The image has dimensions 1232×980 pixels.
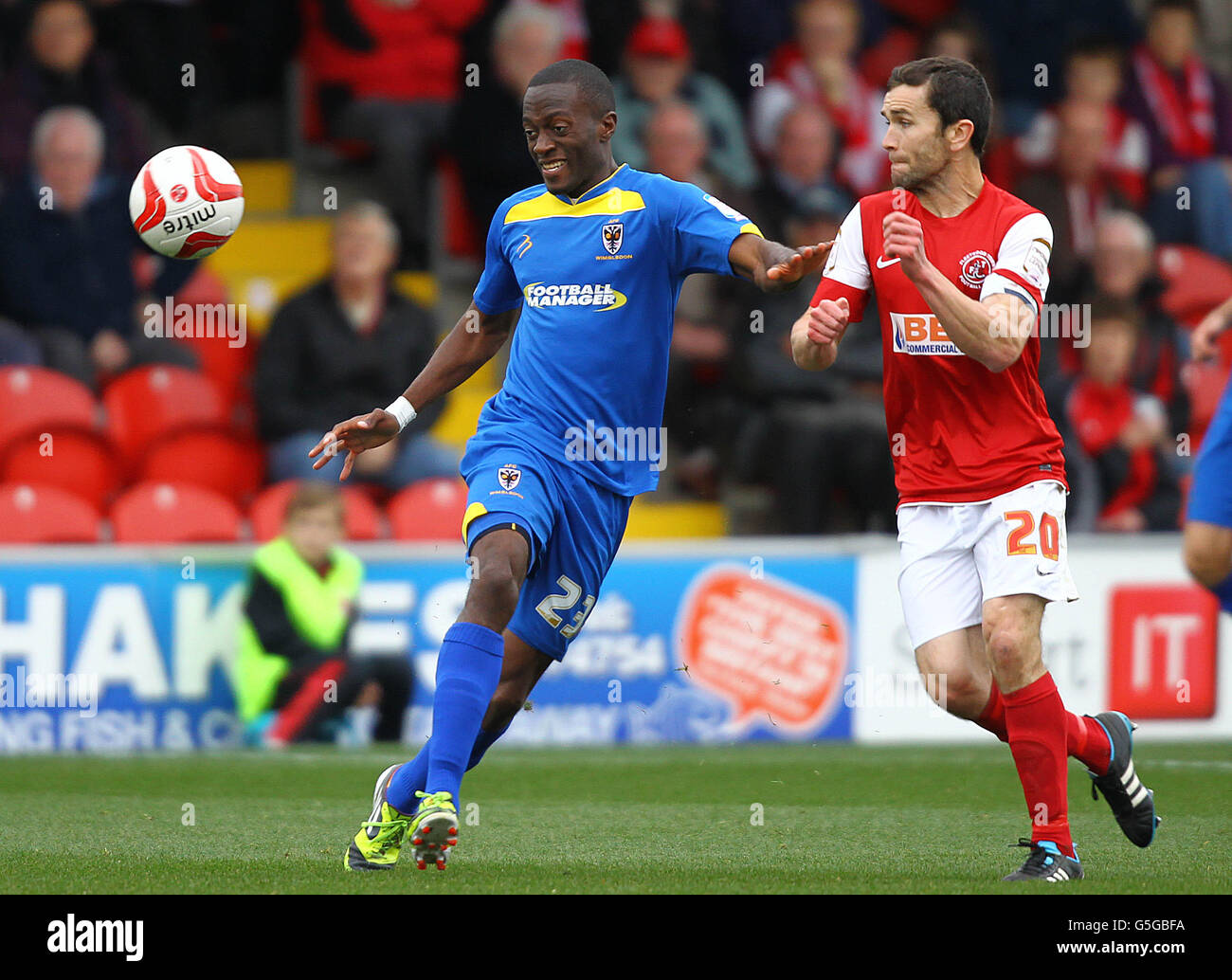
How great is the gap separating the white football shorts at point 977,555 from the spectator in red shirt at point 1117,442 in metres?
5.89

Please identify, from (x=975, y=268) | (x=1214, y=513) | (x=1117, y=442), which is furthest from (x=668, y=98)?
(x=975, y=268)

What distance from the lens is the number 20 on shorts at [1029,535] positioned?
206 inches

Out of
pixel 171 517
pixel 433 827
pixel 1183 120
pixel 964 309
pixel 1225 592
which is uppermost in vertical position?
pixel 1183 120

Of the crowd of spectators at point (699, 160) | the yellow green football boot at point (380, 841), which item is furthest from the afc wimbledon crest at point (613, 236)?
the crowd of spectators at point (699, 160)

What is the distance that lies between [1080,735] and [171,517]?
593cm

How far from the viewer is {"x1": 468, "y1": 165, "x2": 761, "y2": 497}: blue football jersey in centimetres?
555

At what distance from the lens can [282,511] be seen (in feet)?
33.2

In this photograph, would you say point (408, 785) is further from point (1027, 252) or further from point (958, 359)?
point (1027, 252)

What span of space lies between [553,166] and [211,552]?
4.61m

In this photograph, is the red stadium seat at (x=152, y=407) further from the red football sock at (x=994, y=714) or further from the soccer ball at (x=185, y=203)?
the red football sock at (x=994, y=714)

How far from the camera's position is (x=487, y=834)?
21.2ft

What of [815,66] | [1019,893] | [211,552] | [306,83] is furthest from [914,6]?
[1019,893]

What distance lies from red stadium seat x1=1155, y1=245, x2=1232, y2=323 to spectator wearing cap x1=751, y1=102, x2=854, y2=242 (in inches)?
87.3
